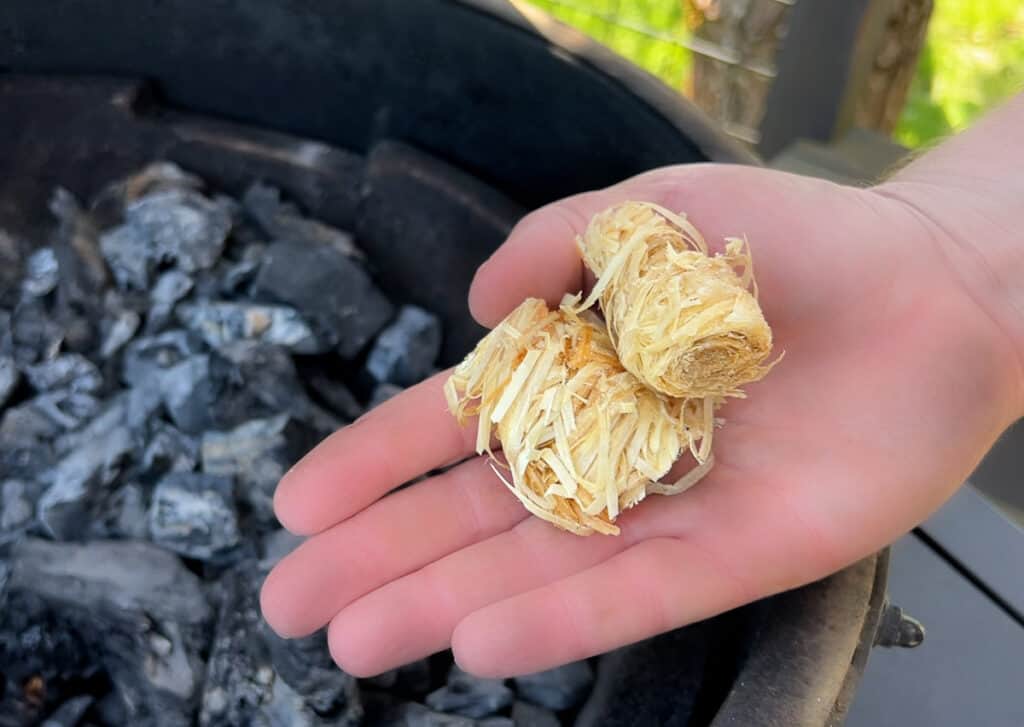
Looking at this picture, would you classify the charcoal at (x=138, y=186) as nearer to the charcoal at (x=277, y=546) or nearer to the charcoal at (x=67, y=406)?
the charcoal at (x=67, y=406)

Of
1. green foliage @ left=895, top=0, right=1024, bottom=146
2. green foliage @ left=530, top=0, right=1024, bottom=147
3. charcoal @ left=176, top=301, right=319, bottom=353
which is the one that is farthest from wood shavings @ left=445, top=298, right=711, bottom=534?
green foliage @ left=895, top=0, right=1024, bottom=146

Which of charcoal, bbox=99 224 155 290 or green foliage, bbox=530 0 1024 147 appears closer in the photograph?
charcoal, bbox=99 224 155 290

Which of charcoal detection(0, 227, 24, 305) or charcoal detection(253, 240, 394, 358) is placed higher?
charcoal detection(253, 240, 394, 358)

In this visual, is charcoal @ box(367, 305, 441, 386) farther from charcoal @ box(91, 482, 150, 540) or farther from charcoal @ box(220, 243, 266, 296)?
charcoal @ box(91, 482, 150, 540)

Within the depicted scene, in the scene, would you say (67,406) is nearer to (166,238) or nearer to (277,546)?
(166,238)

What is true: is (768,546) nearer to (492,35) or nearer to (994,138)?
Result: (994,138)

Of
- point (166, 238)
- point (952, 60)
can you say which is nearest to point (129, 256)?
point (166, 238)

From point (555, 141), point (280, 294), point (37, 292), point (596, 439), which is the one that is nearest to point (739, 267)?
point (596, 439)
